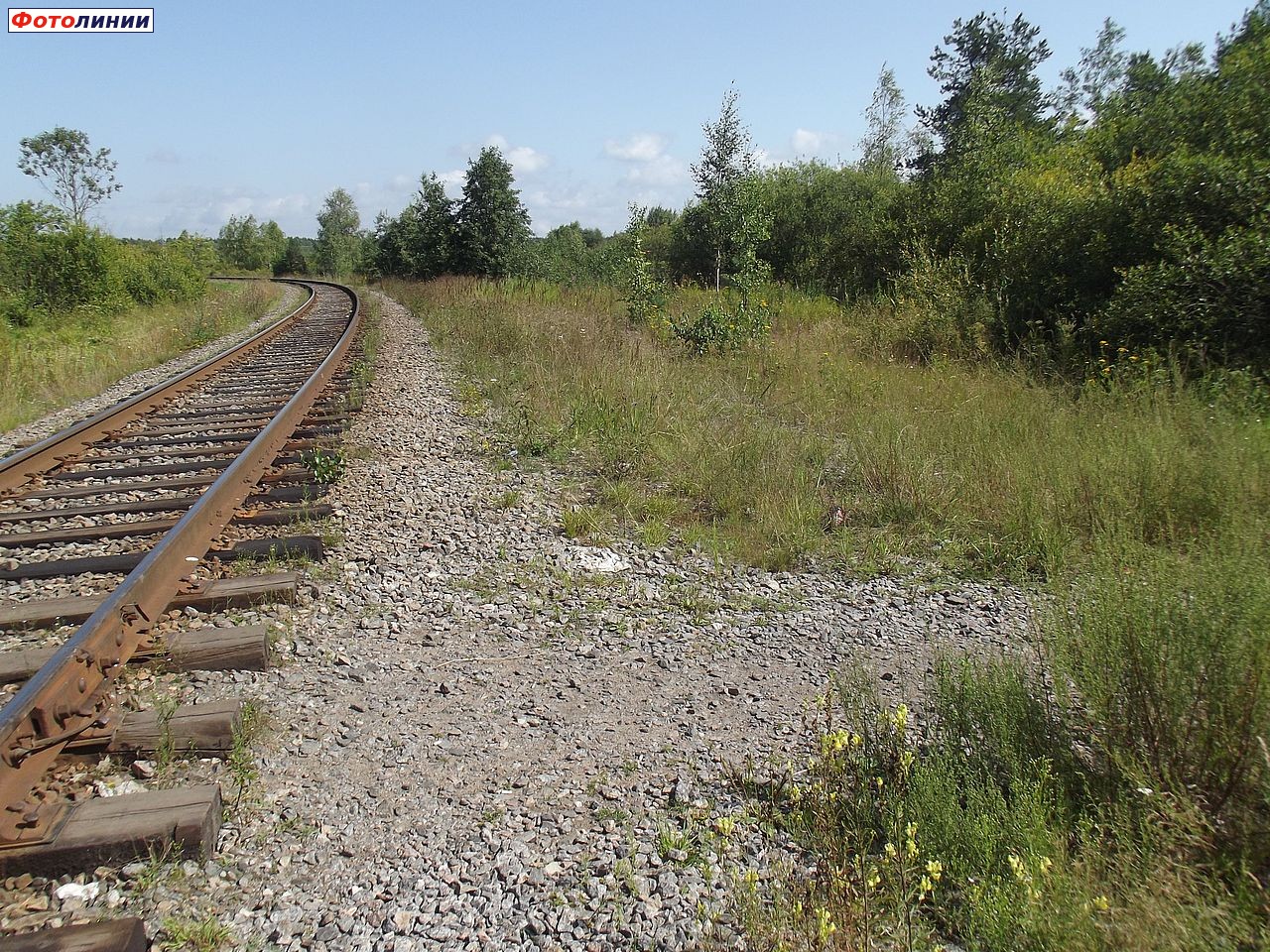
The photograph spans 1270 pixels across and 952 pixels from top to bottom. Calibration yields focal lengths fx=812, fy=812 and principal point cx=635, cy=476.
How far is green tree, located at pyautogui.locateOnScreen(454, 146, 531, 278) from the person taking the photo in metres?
30.7

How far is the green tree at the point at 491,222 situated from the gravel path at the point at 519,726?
26212 mm

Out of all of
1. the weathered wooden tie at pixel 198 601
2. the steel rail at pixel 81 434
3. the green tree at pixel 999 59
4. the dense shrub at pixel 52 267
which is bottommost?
the weathered wooden tie at pixel 198 601

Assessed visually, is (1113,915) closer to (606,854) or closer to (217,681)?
(606,854)

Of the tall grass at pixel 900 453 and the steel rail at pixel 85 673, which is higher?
the tall grass at pixel 900 453

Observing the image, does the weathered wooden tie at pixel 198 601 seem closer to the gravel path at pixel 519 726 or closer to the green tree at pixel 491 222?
the gravel path at pixel 519 726

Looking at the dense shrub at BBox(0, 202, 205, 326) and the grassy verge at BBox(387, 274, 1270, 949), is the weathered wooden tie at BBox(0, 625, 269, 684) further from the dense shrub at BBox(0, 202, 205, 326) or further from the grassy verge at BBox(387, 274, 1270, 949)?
the dense shrub at BBox(0, 202, 205, 326)

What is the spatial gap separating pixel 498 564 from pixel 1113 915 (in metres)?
3.72

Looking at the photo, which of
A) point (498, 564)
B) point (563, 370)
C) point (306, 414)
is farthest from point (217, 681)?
point (563, 370)

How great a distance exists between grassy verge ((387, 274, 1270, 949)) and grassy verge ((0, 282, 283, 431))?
5.83 metres

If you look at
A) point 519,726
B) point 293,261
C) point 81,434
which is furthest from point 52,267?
point 293,261

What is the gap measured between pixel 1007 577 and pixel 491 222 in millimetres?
29058

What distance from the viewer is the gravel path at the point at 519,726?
238 centimetres

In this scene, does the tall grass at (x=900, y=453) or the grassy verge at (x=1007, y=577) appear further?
the tall grass at (x=900, y=453)

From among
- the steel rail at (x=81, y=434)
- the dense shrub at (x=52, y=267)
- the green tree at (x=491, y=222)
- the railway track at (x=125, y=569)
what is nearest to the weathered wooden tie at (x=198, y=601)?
the railway track at (x=125, y=569)
